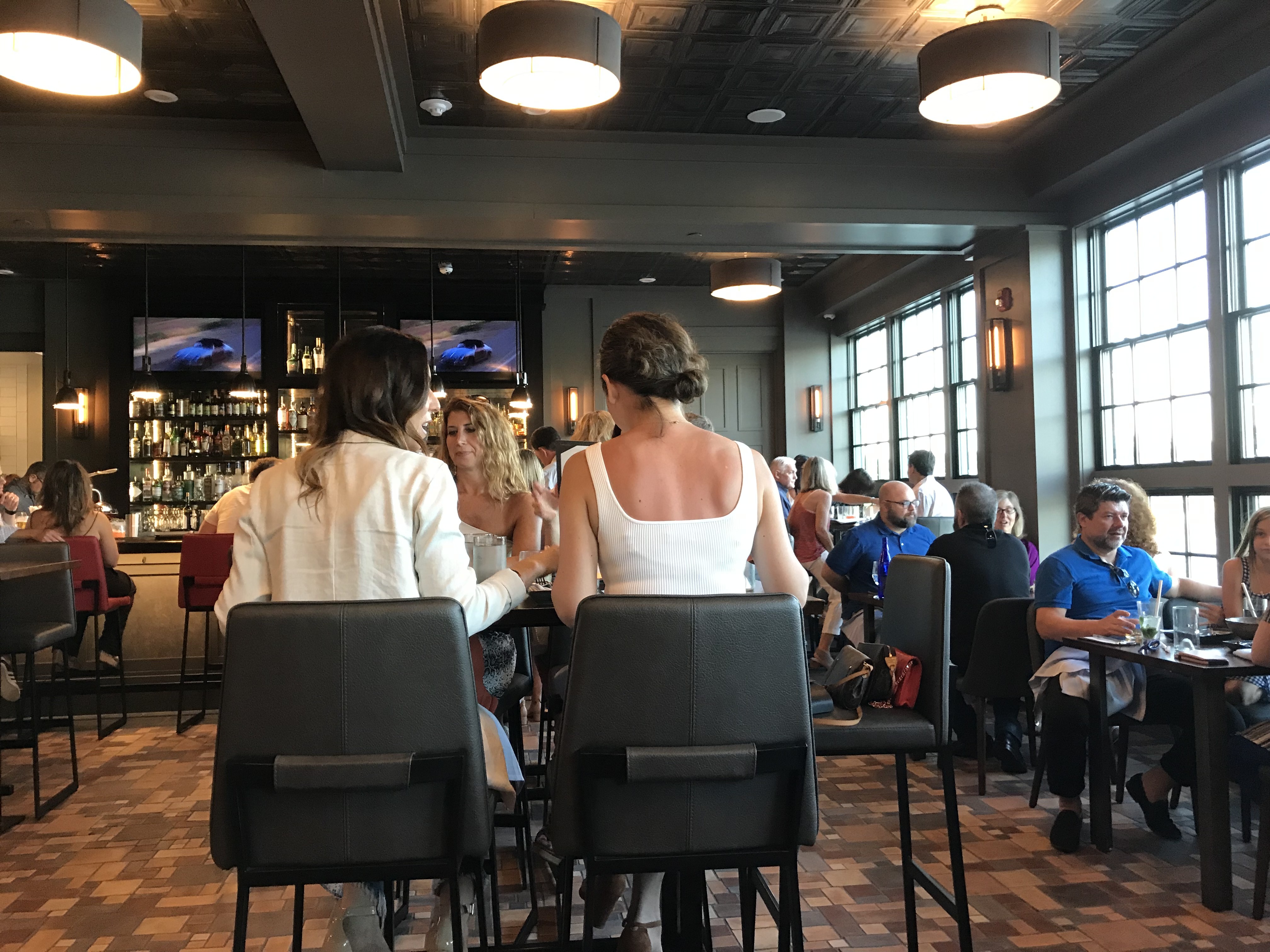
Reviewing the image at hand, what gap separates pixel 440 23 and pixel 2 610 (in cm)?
346

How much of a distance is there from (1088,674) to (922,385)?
6.50 metres

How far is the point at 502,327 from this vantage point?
10742mm

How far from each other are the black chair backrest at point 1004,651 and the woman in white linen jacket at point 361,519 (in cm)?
281

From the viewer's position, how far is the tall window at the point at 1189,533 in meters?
5.93

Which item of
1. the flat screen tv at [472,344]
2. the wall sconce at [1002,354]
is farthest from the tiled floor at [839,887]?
the flat screen tv at [472,344]

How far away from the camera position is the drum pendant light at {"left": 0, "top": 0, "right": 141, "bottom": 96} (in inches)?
145

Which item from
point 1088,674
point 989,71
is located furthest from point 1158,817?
point 989,71

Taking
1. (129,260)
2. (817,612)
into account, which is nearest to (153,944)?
(817,612)

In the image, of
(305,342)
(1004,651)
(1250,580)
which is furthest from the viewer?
(305,342)

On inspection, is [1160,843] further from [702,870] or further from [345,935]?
[345,935]

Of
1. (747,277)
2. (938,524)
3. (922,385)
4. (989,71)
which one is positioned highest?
(747,277)

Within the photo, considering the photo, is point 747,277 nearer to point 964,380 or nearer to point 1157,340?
point 964,380

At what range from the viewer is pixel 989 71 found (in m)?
4.20

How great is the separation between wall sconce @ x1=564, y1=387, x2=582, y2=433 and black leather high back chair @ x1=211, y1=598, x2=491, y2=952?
949 centimetres
